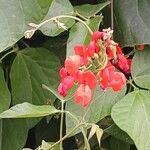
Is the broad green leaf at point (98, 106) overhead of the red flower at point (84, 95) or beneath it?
beneath

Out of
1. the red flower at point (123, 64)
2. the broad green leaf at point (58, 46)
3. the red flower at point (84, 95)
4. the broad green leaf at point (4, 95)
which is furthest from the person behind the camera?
the broad green leaf at point (58, 46)

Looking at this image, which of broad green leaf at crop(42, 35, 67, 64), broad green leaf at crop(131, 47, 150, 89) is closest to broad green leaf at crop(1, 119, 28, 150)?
broad green leaf at crop(42, 35, 67, 64)

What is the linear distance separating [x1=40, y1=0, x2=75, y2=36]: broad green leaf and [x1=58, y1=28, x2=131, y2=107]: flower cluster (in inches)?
5.9

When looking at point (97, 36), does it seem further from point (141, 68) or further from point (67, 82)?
point (141, 68)

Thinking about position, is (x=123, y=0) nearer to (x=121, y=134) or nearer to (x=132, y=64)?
(x=132, y=64)

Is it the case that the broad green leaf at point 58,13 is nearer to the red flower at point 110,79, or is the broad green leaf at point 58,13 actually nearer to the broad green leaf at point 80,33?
the broad green leaf at point 80,33

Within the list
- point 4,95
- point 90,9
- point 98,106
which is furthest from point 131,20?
point 4,95

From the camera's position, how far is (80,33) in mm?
955

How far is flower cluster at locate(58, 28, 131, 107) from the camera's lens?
2.65 ft

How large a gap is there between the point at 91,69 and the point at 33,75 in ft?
1.00

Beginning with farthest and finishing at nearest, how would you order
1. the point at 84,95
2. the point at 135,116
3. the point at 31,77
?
the point at 31,77 < the point at 135,116 < the point at 84,95

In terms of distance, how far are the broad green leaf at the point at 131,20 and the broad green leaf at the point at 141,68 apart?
0.13 feet

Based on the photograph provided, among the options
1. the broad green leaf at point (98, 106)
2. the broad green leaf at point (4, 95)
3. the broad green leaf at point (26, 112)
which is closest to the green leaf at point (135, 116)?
the broad green leaf at point (98, 106)

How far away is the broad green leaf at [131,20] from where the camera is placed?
1017mm
